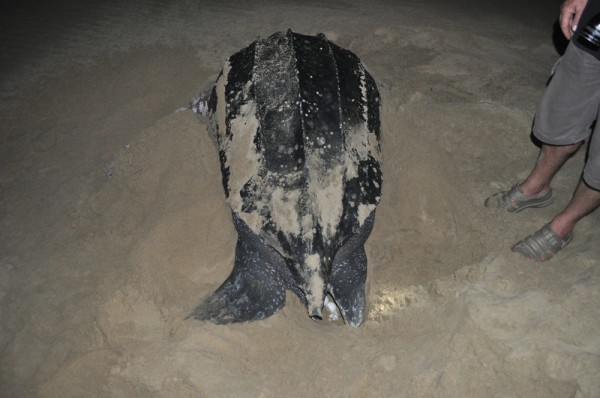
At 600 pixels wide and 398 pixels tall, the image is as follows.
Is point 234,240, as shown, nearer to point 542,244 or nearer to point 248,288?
point 248,288

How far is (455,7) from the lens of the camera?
13.4 ft

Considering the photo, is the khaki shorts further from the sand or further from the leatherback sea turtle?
the leatherback sea turtle

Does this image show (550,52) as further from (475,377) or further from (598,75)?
(475,377)

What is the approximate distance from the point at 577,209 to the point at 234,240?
1.47m

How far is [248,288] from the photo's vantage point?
159 centimetres

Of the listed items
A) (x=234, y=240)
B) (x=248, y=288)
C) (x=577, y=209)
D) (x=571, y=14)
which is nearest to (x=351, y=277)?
(x=248, y=288)

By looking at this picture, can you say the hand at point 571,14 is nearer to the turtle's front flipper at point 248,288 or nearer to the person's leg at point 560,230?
the person's leg at point 560,230

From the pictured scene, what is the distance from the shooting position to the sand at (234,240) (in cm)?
132

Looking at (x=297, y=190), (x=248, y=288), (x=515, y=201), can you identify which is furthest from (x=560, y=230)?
(x=248, y=288)

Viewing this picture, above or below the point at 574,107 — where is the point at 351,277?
below

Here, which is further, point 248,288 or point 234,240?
point 234,240

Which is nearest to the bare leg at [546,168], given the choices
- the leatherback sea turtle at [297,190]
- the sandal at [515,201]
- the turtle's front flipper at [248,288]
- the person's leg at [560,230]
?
the sandal at [515,201]

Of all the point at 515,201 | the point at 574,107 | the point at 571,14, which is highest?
the point at 571,14

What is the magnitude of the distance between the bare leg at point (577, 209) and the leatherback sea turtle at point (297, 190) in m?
0.76
